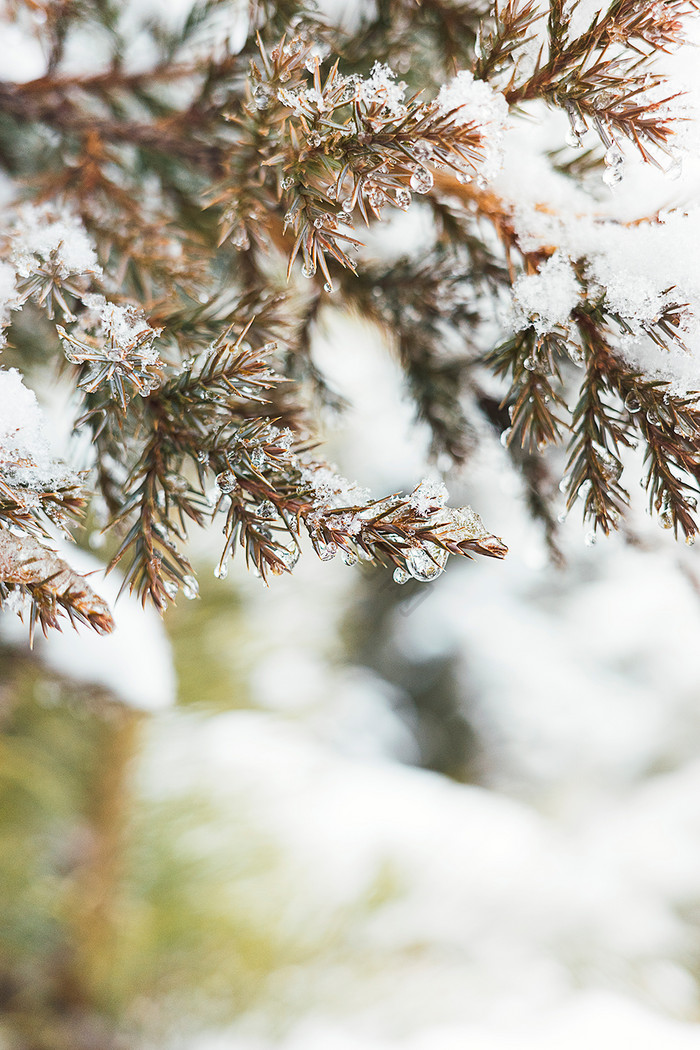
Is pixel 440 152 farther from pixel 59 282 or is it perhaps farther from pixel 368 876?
pixel 368 876

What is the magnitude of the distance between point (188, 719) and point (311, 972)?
439mm

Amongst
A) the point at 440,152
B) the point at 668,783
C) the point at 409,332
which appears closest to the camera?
the point at 440,152

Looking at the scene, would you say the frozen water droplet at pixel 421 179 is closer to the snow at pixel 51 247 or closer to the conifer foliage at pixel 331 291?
the conifer foliage at pixel 331 291

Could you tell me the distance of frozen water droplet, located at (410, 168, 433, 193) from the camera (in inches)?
9.4

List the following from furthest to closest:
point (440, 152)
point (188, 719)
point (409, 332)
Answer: point (188, 719), point (409, 332), point (440, 152)

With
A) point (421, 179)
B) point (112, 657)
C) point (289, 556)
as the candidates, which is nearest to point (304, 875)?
point (112, 657)

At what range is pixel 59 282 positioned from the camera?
29 cm

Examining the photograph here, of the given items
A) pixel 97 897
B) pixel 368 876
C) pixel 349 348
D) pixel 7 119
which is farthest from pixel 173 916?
pixel 7 119

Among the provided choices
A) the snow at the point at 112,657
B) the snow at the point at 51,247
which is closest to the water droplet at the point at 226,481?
the snow at the point at 51,247

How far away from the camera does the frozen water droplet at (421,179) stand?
9.4 inches

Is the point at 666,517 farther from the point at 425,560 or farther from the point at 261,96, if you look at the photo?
the point at 261,96

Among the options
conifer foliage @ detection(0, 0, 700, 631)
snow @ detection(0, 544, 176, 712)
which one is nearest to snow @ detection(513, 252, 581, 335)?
conifer foliage @ detection(0, 0, 700, 631)

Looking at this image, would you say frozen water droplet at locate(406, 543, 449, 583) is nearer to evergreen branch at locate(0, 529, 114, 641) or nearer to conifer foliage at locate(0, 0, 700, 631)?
conifer foliage at locate(0, 0, 700, 631)

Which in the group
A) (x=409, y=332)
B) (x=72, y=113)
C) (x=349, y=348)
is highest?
(x=349, y=348)
